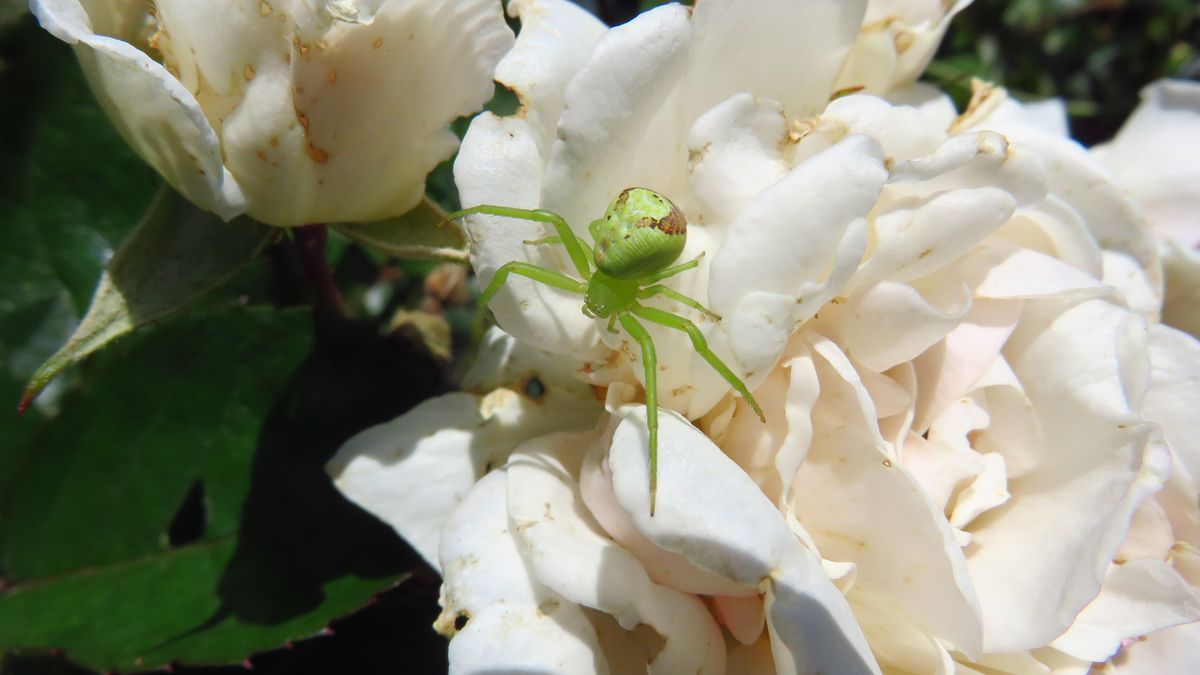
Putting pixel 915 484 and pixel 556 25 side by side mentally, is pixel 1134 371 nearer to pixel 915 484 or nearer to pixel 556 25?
pixel 915 484

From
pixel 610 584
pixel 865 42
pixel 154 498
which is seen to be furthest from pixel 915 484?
pixel 154 498

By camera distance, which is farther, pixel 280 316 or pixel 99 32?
pixel 280 316

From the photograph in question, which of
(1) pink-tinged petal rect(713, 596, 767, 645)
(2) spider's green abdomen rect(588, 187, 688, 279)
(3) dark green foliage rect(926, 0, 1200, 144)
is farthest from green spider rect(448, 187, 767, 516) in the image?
(3) dark green foliage rect(926, 0, 1200, 144)

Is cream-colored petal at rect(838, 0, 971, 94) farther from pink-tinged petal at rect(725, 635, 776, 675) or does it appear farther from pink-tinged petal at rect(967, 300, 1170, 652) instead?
pink-tinged petal at rect(725, 635, 776, 675)

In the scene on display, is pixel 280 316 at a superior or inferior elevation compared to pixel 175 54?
inferior

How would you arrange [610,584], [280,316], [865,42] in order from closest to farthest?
[610,584] < [865,42] < [280,316]

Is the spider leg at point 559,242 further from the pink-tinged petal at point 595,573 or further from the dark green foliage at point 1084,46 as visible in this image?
the dark green foliage at point 1084,46

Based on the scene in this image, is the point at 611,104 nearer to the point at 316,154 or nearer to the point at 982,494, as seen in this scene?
the point at 316,154
